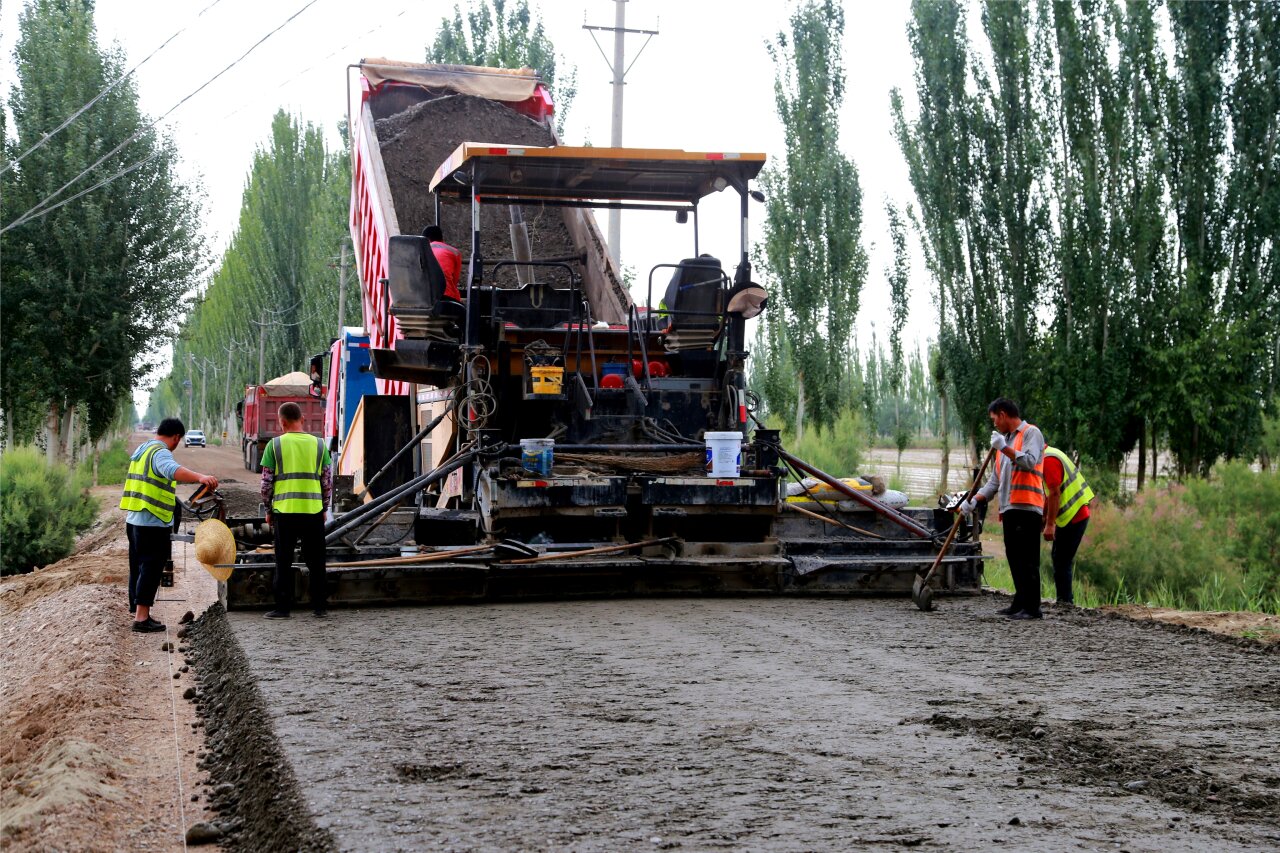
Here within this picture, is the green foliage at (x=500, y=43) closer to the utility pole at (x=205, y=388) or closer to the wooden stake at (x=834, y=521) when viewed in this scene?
the wooden stake at (x=834, y=521)

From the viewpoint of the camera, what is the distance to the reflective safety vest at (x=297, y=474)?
7.24 m

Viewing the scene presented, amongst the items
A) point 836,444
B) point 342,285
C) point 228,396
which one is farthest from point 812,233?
point 228,396

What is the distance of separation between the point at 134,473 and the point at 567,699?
374 cm

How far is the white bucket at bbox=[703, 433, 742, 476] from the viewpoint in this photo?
809 centimetres

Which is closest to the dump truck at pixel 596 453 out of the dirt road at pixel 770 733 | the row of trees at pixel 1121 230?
the dirt road at pixel 770 733

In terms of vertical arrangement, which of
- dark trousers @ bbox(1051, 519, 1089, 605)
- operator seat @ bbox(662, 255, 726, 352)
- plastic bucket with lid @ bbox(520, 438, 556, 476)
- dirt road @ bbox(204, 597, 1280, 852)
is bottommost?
dirt road @ bbox(204, 597, 1280, 852)

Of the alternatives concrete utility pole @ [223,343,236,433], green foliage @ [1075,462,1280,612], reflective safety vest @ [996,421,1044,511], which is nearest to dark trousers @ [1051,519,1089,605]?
reflective safety vest @ [996,421,1044,511]

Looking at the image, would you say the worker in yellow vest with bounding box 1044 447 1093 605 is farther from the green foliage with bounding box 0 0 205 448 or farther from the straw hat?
the green foliage with bounding box 0 0 205 448

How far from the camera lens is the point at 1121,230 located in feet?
61.8

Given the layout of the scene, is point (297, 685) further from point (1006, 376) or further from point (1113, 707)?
point (1006, 376)

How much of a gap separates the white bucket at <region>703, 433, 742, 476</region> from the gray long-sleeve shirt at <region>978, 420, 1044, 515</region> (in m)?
1.48

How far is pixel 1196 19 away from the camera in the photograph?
1884cm

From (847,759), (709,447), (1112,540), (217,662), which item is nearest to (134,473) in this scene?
(217,662)

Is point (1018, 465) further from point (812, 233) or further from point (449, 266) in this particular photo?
point (812, 233)
